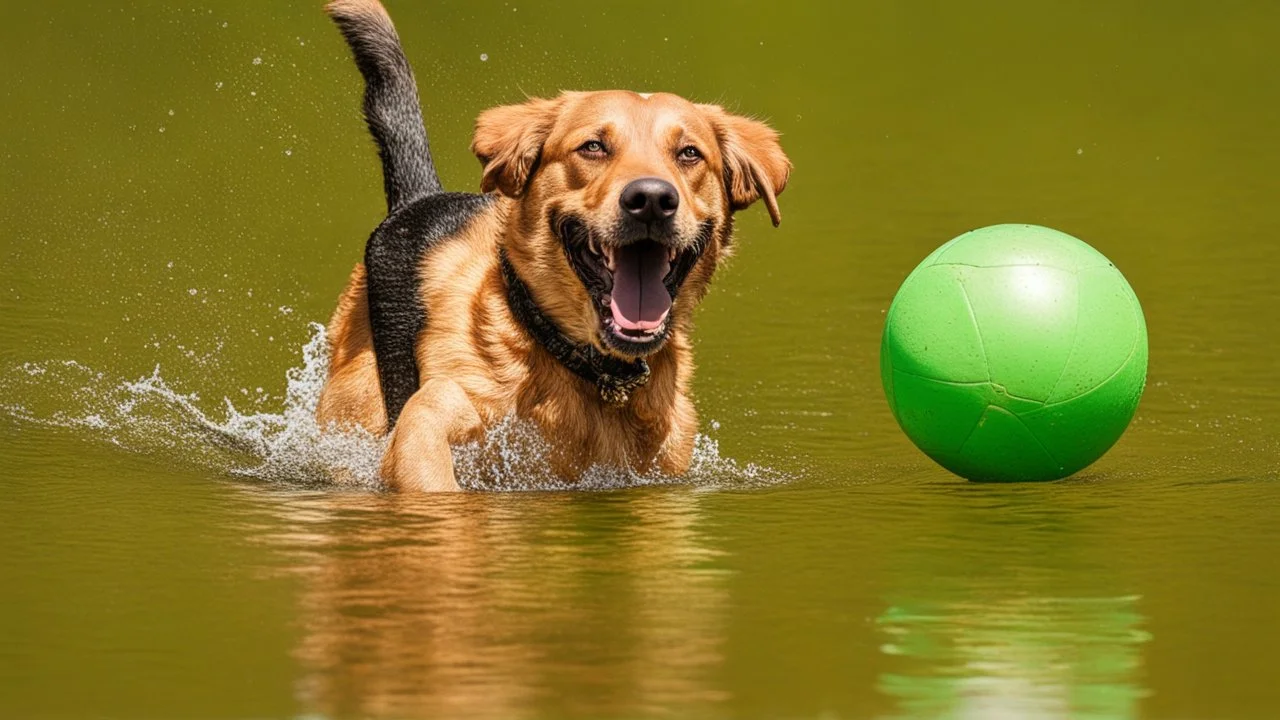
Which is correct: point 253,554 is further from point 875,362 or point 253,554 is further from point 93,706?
point 875,362

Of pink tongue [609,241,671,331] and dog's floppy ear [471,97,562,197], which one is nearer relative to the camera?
pink tongue [609,241,671,331]

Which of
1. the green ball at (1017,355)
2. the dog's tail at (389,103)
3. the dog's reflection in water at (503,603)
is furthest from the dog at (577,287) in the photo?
the dog's tail at (389,103)

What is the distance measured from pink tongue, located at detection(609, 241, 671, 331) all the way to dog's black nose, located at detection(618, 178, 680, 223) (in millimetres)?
260

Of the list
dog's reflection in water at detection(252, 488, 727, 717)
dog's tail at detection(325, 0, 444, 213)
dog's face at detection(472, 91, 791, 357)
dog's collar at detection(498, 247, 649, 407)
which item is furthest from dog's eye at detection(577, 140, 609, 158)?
dog's tail at detection(325, 0, 444, 213)

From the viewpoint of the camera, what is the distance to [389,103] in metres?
8.98

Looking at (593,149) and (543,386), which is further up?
(593,149)

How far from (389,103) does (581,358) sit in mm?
2191

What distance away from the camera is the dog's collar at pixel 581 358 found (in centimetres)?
731

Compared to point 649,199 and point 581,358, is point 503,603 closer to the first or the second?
point 649,199

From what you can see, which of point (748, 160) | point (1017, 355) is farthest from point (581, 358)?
point (1017, 355)

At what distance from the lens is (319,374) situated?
30.5 feet

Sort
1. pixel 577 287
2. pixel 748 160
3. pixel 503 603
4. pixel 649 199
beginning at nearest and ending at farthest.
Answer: pixel 503 603, pixel 649 199, pixel 577 287, pixel 748 160

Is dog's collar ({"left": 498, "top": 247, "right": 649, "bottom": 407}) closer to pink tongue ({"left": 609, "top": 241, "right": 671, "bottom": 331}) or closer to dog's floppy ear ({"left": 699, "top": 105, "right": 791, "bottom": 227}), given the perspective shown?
pink tongue ({"left": 609, "top": 241, "right": 671, "bottom": 331})

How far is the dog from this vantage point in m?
7.10
